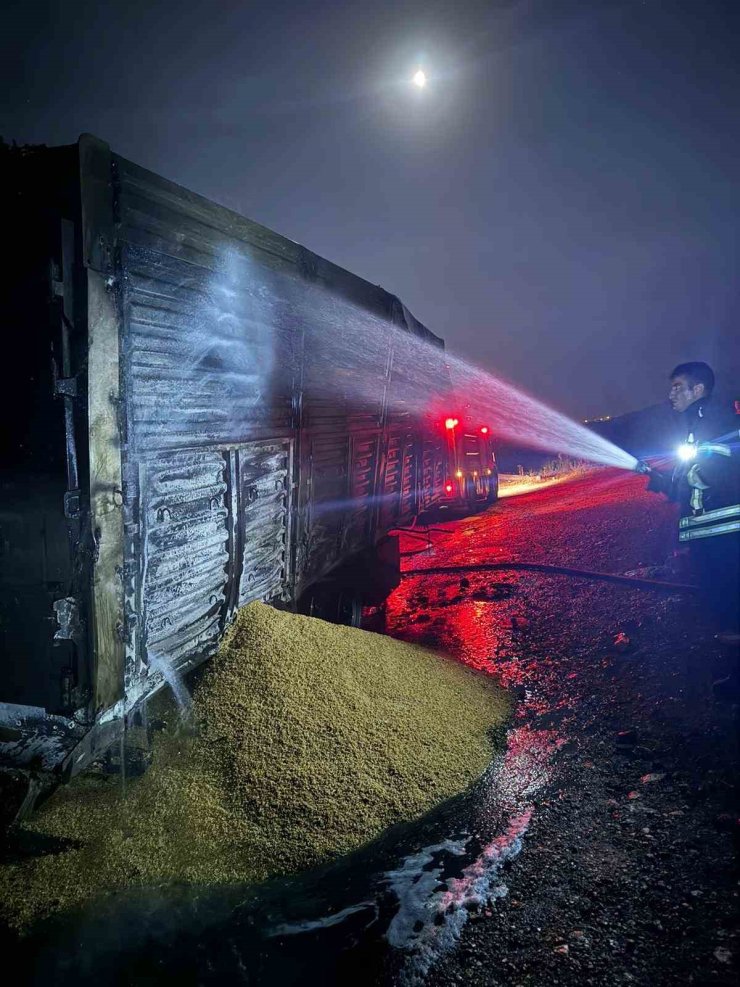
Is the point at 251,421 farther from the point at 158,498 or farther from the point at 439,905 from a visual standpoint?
the point at 439,905

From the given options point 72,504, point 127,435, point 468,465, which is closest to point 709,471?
point 127,435

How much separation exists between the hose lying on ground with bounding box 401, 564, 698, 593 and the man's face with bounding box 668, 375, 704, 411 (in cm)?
213

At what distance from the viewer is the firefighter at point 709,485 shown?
494 cm

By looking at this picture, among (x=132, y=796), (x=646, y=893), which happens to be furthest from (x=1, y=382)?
(x=646, y=893)

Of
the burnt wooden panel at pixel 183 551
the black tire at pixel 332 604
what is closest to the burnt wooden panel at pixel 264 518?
the burnt wooden panel at pixel 183 551

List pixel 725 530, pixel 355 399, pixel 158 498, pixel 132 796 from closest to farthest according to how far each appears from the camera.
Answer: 1. pixel 132 796
2. pixel 158 498
3. pixel 725 530
4. pixel 355 399

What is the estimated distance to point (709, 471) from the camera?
5.05m

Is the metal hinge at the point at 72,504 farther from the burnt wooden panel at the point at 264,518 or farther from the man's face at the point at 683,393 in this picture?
the man's face at the point at 683,393

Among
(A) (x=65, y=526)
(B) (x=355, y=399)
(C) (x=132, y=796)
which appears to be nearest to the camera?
(A) (x=65, y=526)

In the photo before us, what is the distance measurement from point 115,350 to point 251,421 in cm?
131

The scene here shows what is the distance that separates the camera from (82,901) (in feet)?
7.48

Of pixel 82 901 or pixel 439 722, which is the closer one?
pixel 82 901

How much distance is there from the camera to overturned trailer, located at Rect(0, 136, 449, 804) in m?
2.44

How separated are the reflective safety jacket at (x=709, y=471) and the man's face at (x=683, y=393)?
0.22 ft
